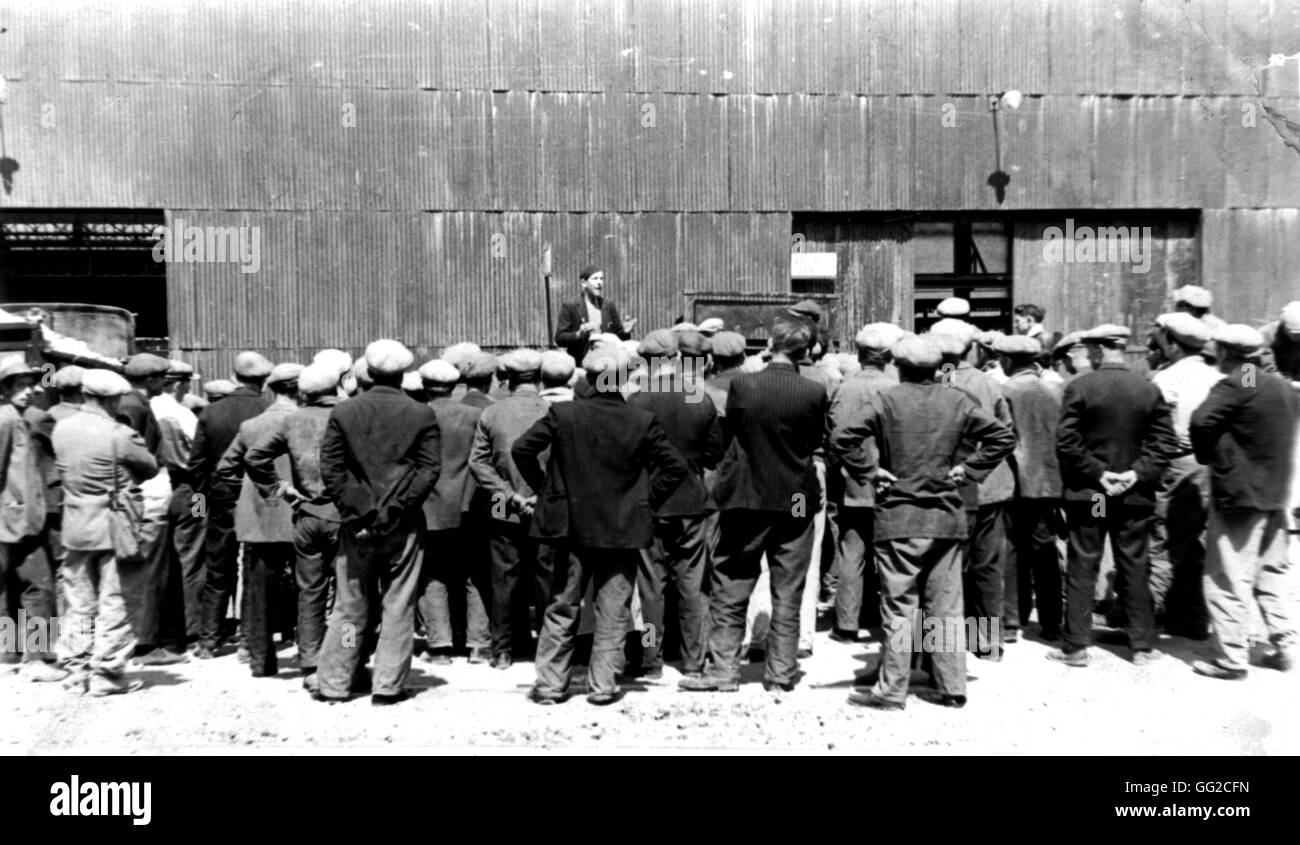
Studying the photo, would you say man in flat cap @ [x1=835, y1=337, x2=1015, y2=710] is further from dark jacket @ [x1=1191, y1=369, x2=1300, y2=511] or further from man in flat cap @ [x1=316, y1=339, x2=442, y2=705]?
man in flat cap @ [x1=316, y1=339, x2=442, y2=705]

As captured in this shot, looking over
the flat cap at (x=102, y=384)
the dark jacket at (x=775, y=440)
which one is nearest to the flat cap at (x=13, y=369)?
the flat cap at (x=102, y=384)

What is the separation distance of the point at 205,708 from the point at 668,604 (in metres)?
3.47

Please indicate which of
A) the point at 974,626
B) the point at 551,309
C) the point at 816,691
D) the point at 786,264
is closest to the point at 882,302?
the point at 786,264

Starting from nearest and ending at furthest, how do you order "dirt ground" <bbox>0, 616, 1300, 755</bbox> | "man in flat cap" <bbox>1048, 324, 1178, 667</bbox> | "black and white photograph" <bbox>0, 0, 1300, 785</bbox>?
"dirt ground" <bbox>0, 616, 1300, 755</bbox> < "black and white photograph" <bbox>0, 0, 1300, 785</bbox> < "man in flat cap" <bbox>1048, 324, 1178, 667</bbox>

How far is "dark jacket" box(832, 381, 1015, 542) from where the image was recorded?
733 cm

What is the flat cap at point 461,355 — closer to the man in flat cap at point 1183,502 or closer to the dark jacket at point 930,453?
the dark jacket at point 930,453

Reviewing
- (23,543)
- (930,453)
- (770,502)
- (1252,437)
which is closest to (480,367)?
(770,502)

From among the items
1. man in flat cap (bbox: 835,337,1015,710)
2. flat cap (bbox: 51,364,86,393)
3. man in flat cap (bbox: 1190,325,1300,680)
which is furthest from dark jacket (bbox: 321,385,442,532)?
man in flat cap (bbox: 1190,325,1300,680)

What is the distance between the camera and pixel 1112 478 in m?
8.29

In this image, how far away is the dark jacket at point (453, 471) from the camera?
8539 millimetres

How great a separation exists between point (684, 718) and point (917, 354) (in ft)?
9.60

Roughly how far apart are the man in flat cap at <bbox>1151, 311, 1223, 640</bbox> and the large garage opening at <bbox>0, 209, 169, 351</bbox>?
560 inches

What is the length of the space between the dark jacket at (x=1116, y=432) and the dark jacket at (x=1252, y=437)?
35cm

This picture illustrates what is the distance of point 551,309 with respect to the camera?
16.9 meters
